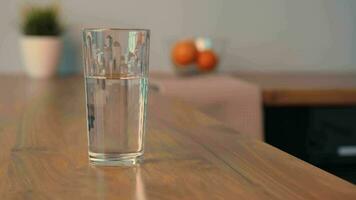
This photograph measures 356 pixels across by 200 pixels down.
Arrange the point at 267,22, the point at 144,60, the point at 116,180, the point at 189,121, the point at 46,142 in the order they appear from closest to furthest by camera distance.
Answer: the point at 116,180
the point at 144,60
the point at 46,142
the point at 189,121
the point at 267,22

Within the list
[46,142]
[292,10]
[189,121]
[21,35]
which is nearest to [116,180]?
[46,142]

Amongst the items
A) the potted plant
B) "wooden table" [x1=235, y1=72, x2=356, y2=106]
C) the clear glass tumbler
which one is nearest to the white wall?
the potted plant

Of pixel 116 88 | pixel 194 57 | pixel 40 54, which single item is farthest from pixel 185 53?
pixel 116 88

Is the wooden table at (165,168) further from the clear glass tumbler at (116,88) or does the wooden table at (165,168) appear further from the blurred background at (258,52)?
the blurred background at (258,52)

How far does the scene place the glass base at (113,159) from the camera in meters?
0.65

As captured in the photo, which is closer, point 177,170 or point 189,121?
point 177,170

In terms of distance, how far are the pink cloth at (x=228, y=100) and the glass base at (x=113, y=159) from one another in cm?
109

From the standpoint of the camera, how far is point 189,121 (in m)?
0.98

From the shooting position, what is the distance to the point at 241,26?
92.3 inches

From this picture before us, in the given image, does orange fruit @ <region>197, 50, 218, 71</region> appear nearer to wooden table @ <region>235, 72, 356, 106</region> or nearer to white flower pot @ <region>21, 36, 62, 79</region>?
wooden table @ <region>235, 72, 356, 106</region>

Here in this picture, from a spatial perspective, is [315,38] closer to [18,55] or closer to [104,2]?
[104,2]

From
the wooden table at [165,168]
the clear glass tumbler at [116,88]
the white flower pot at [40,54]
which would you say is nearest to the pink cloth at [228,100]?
the white flower pot at [40,54]

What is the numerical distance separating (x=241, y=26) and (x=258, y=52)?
11 centimetres

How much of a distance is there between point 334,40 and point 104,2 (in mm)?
844
